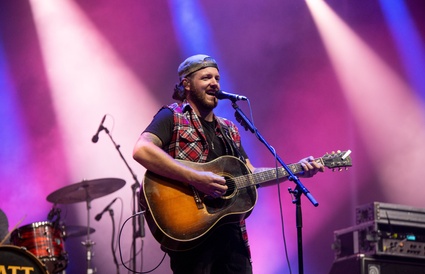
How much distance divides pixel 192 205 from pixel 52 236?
10.5 ft

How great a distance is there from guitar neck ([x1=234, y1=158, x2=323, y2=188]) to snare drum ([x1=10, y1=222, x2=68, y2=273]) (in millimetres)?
3060

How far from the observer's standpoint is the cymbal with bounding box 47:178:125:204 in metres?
7.35

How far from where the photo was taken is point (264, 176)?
4543 millimetres

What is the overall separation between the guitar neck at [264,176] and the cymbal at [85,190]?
3.18m

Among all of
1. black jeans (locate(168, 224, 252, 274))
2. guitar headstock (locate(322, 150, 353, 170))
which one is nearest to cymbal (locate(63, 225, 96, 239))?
black jeans (locate(168, 224, 252, 274))

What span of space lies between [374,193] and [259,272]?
183 centimetres

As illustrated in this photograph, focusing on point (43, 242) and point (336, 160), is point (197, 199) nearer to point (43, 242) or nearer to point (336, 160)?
point (336, 160)

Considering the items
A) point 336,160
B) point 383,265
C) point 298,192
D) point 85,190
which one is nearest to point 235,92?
point 85,190

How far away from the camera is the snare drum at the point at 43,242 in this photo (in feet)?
22.0

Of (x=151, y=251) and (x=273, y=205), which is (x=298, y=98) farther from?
(x=151, y=251)

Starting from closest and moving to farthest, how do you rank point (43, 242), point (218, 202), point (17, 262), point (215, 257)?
point (215, 257) < point (218, 202) < point (17, 262) < point (43, 242)

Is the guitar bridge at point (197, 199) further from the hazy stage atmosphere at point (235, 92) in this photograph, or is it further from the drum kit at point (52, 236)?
the hazy stage atmosphere at point (235, 92)

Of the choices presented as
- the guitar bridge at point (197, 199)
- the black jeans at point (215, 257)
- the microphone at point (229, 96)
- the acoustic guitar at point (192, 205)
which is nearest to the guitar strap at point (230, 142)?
the acoustic guitar at point (192, 205)

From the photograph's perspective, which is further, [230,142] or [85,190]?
[85,190]
